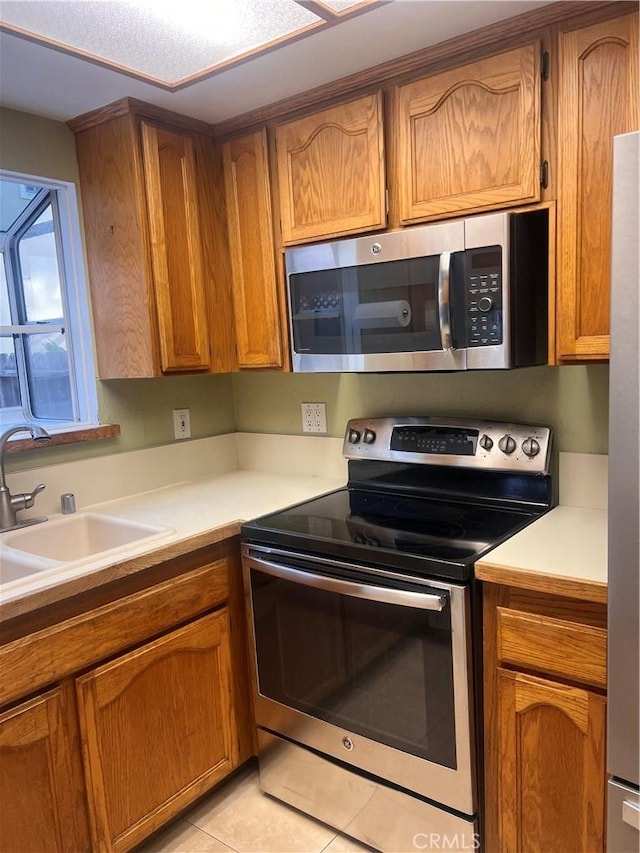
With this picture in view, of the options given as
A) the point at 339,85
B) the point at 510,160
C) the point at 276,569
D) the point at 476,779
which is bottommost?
the point at 476,779

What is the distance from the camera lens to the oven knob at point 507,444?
6.19ft

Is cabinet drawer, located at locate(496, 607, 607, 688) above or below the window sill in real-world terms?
below

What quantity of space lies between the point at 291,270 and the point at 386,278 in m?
0.36

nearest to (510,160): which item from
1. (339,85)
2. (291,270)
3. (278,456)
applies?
(339,85)

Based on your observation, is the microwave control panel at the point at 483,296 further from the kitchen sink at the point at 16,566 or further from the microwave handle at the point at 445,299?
the kitchen sink at the point at 16,566

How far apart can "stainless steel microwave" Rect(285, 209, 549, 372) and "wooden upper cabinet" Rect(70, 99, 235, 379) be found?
1.26 ft

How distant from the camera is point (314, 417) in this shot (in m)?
2.43

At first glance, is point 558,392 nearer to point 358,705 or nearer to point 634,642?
point 634,642

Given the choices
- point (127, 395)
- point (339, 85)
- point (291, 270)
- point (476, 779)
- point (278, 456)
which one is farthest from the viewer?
point (278, 456)

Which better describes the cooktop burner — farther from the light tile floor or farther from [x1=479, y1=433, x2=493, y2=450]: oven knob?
the light tile floor

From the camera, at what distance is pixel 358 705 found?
5.59 feet

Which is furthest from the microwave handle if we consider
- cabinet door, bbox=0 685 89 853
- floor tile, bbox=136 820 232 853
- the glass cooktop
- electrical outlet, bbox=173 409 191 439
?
floor tile, bbox=136 820 232 853

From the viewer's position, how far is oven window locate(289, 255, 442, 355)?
5.69 ft

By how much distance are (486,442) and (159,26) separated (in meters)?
1.41
